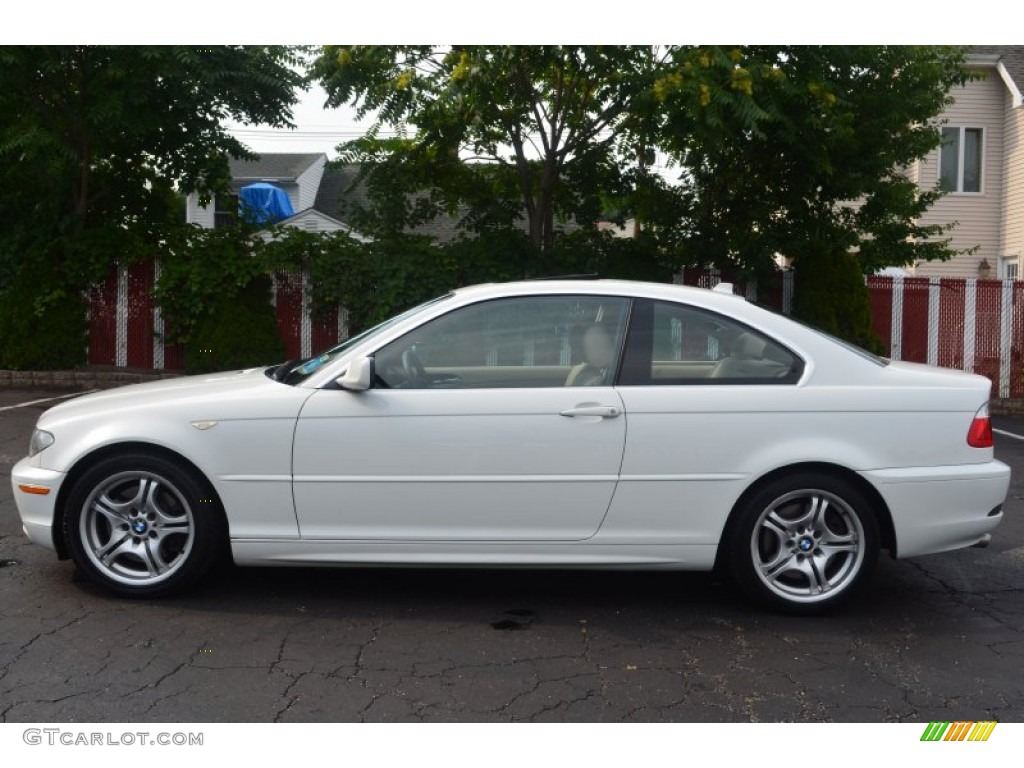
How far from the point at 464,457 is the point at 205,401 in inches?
48.4

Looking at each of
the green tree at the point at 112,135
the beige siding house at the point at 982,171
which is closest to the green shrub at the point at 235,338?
the green tree at the point at 112,135

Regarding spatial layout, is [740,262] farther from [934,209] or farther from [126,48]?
[934,209]

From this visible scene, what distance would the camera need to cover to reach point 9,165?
14.9 m

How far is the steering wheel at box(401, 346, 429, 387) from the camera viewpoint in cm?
504

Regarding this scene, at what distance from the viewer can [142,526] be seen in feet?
16.5

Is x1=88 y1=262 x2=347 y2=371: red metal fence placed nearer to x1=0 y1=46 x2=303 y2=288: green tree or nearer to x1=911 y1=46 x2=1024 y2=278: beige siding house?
x1=0 y1=46 x2=303 y2=288: green tree

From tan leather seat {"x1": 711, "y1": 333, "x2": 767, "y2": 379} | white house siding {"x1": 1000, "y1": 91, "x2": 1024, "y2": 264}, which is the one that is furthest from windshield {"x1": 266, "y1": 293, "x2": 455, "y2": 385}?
white house siding {"x1": 1000, "y1": 91, "x2": 1024, "y2": 264}

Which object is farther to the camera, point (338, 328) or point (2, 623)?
point (338, 328)

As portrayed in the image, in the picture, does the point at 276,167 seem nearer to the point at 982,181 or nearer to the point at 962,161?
the point at 962,161

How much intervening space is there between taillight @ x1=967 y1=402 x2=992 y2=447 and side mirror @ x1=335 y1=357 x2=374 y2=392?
273cm

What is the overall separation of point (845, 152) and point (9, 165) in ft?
36.9

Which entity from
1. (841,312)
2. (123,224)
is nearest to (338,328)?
(123,224)

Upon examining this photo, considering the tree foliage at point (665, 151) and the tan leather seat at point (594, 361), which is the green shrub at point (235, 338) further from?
the tan leather seat at point (594, 361)

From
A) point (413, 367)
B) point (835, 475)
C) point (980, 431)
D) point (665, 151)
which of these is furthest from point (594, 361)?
point (665, 151)
